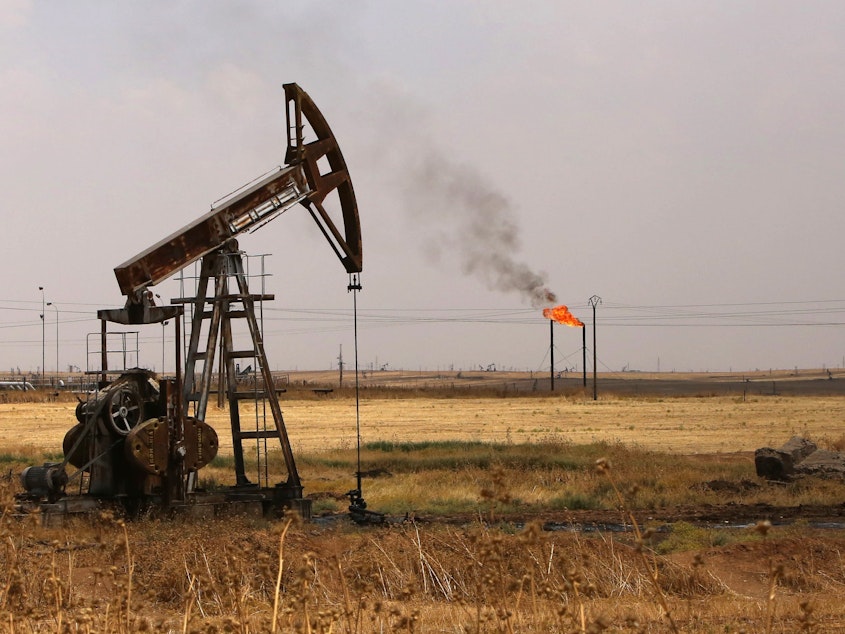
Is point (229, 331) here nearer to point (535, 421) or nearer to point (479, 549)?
point (479, 549)

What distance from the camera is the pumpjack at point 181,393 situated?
16906 mm

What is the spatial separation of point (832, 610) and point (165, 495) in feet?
33.2

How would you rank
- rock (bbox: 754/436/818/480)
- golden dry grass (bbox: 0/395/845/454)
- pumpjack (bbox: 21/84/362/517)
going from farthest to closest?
golden dry grass (bbox: 0/395/845/454), rock (bbox: 754/436/818/480), pumpjack (bbox: 21/84/362/517)

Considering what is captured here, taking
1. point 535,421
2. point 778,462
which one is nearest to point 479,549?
point 778,462

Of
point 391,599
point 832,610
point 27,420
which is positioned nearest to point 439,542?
point 391,599

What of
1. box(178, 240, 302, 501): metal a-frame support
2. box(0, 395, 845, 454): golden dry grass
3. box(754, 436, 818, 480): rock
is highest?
box(178, 240, 302, 501): metal a-frame support

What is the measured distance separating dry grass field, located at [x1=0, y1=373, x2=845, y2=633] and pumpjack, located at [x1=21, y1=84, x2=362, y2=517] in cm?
91

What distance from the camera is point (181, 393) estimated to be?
Answer: 667 inches

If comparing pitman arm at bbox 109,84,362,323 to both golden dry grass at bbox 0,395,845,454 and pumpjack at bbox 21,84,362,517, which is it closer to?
pumpjack at bbox 21,84,362,517

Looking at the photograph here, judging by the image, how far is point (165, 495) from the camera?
1700 cm

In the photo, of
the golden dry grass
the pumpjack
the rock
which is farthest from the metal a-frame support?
the golden dry grass

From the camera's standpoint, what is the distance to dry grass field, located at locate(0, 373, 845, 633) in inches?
225

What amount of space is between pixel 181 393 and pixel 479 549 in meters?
12.2

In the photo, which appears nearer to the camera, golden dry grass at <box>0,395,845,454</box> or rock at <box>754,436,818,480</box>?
rock at <box>754,436,818,480</box>
